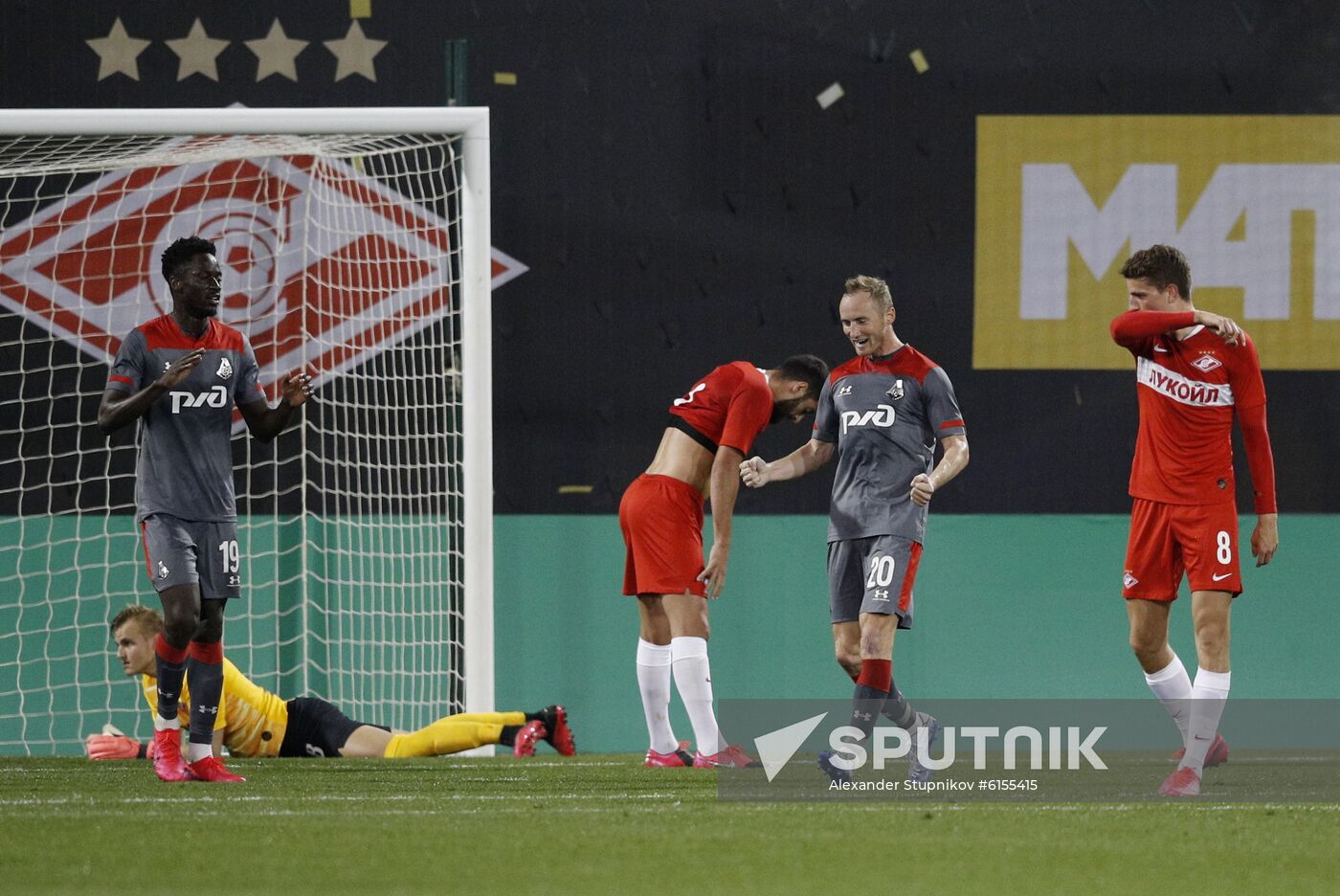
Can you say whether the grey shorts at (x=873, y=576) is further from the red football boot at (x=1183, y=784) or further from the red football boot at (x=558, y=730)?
the red football boot at (x=558, y=730)

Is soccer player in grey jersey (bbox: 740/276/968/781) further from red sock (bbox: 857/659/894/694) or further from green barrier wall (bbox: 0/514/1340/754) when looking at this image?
green barrier wall (bbox: 0/514/1340/754)

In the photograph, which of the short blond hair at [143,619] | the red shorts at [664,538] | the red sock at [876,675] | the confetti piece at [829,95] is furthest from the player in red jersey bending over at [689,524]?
the confetti piece at [829,95]

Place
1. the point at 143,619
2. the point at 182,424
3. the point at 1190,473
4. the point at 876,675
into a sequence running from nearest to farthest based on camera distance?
the point at 876,675
the point at 1190,473
the point at 182,424
the point at 143,619

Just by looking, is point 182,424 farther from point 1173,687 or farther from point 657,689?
point 1173,687

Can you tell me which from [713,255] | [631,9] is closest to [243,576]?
[713,255]

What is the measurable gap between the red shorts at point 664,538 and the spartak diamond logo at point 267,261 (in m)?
1.85

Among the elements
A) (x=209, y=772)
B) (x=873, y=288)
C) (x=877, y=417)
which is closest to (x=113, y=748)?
(x=209, y=772)

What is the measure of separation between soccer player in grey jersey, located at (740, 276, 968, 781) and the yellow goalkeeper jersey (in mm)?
2218

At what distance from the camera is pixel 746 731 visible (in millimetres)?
6723

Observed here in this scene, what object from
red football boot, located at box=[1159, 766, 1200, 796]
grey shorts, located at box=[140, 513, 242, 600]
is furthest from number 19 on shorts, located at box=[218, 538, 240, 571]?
red football boot, located at box=[1159, 766, 1200, 796]

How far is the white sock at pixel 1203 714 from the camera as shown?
14.8 feet

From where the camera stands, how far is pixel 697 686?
5.49m

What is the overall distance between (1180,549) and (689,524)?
A: 1654mm

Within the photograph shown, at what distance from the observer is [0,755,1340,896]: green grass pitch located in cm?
317
